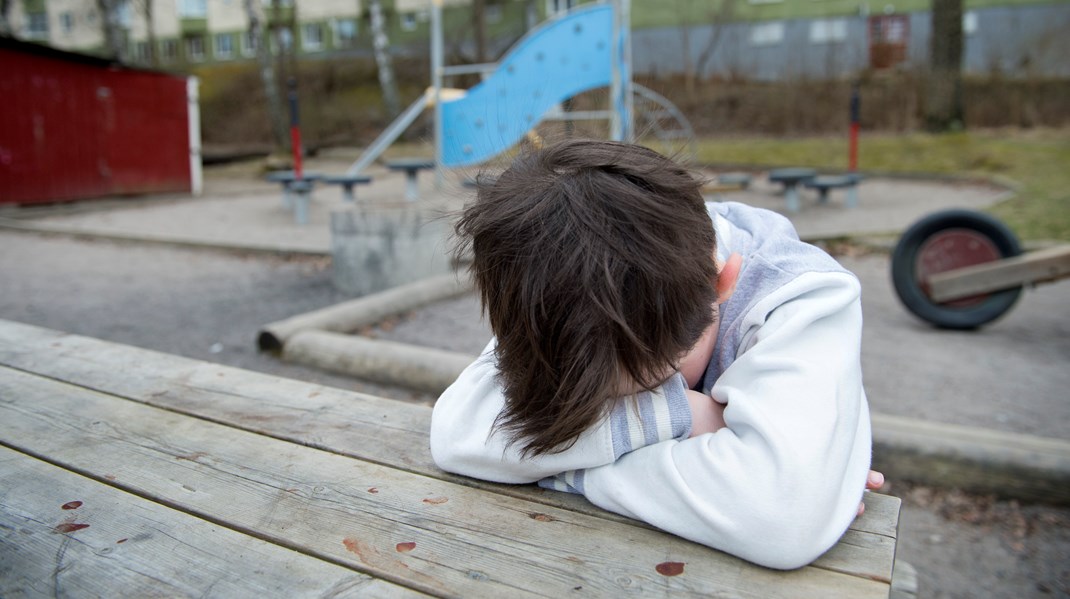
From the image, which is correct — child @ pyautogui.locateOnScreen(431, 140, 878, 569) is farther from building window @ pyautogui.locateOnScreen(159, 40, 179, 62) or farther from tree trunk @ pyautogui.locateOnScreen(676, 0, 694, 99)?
building window @ pyautogui.locateOnScreen(159, 40, 179, 62)

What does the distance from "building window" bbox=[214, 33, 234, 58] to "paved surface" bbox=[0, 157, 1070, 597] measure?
95.8ft

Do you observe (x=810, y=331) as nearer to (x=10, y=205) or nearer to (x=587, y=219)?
(x=587, y=219)

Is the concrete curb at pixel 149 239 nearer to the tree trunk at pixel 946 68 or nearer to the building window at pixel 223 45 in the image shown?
the tree trunk at pixel 946 68

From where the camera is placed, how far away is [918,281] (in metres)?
4.45

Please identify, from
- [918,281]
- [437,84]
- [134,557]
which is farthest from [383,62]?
[134,557]

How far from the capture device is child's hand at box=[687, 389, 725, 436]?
1107mm

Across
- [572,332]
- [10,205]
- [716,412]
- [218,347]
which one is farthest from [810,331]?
[10,205]

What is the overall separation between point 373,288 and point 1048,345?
3705mm

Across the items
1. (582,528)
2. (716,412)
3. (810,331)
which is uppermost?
(810,331)

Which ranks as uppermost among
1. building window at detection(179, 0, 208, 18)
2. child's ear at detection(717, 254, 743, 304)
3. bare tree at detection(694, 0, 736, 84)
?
building window at detection(179, 0, 208, 18)

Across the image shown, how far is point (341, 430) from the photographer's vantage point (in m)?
1.41

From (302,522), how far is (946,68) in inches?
559

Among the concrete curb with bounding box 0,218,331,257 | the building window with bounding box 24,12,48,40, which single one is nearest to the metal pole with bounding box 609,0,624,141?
the concrete curb with bounding box 0,218,331,257

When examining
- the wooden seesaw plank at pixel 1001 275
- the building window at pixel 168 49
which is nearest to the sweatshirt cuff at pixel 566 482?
the wooden seesaw plank at pixel 1001 275
